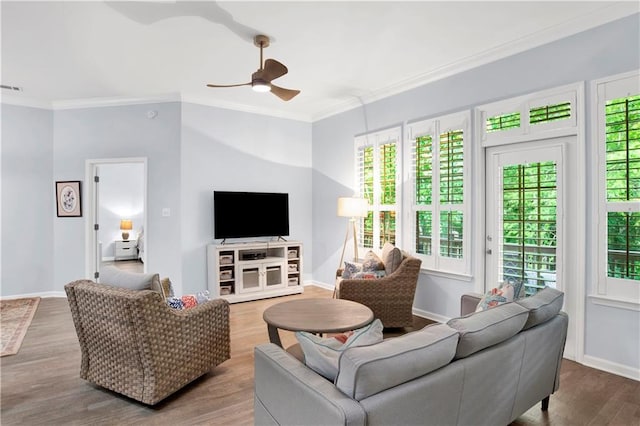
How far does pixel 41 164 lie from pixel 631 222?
7.32 meters

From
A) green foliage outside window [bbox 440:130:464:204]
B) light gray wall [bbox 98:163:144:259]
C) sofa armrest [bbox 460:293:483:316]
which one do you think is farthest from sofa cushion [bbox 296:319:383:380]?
light gray wall [bbox 98:163:144:259]

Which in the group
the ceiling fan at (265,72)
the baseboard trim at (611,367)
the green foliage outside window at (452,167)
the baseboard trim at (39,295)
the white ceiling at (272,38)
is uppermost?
the white ceiling at (272,38)

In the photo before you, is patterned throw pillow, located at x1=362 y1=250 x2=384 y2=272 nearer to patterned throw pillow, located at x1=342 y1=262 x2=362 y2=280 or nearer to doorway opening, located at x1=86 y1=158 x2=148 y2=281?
patterned throw pillow, located at x1=342 y1=262 x2=362 y2=280

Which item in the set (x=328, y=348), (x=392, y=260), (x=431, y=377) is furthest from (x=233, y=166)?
(x=431, y=377)

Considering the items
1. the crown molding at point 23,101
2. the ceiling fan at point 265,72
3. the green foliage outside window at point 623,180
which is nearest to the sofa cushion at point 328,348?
the ceiling fan at point 265,72

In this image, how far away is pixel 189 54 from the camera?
4047mm

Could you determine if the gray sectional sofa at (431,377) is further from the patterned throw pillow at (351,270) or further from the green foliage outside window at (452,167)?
the patterned throw pillow at (351,270)

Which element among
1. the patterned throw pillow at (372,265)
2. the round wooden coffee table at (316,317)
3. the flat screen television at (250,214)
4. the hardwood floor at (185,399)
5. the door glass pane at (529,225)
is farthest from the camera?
the flat screen television at (250,214)

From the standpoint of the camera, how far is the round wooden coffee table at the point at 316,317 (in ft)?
8.70

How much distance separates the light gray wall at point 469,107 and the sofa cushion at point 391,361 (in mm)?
2311

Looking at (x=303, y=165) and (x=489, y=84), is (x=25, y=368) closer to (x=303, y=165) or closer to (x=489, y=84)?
(x=303, y=165)

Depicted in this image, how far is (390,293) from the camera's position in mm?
4031

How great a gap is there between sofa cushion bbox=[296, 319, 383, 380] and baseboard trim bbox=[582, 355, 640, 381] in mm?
2573

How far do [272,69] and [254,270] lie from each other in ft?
10.4
